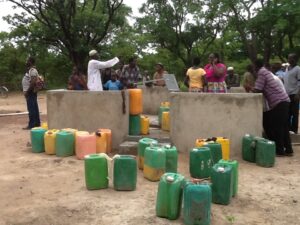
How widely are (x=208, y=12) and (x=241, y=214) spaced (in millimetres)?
26916

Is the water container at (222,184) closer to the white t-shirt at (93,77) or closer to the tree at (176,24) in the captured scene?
the white t-shirt at (93,77)

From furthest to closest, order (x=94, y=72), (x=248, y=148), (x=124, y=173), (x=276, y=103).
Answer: (x=94, y=72) → (x=276, y=103) → (x=248, y=148) → (x=124, y=173)

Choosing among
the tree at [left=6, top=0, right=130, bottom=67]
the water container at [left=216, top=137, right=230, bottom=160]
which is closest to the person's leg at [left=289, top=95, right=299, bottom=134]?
the water container at [left=216, top=137, right=230, bottom=160]

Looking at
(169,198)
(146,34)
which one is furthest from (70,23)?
(169,198)

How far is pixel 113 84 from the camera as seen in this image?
400 inches

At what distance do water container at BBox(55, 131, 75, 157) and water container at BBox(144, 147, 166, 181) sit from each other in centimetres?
214

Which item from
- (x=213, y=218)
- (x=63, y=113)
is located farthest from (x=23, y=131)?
(x=213, y=218)

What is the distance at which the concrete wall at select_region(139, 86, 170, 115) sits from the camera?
43.4 ft

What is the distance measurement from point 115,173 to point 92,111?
3.14m

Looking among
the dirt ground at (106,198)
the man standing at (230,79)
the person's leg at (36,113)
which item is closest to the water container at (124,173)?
the dirt ground at (106,198)

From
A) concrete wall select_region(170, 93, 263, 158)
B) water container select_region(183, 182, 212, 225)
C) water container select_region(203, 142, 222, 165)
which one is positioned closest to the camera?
water container select_region(183, 182, 212, 225)

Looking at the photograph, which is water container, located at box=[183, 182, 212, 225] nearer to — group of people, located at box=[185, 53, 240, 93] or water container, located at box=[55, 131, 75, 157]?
water container, located at box=[55, 131, 75, 157]

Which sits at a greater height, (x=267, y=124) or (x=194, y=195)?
(x=267, y=124)

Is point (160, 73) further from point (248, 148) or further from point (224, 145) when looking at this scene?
point (224, 145)
